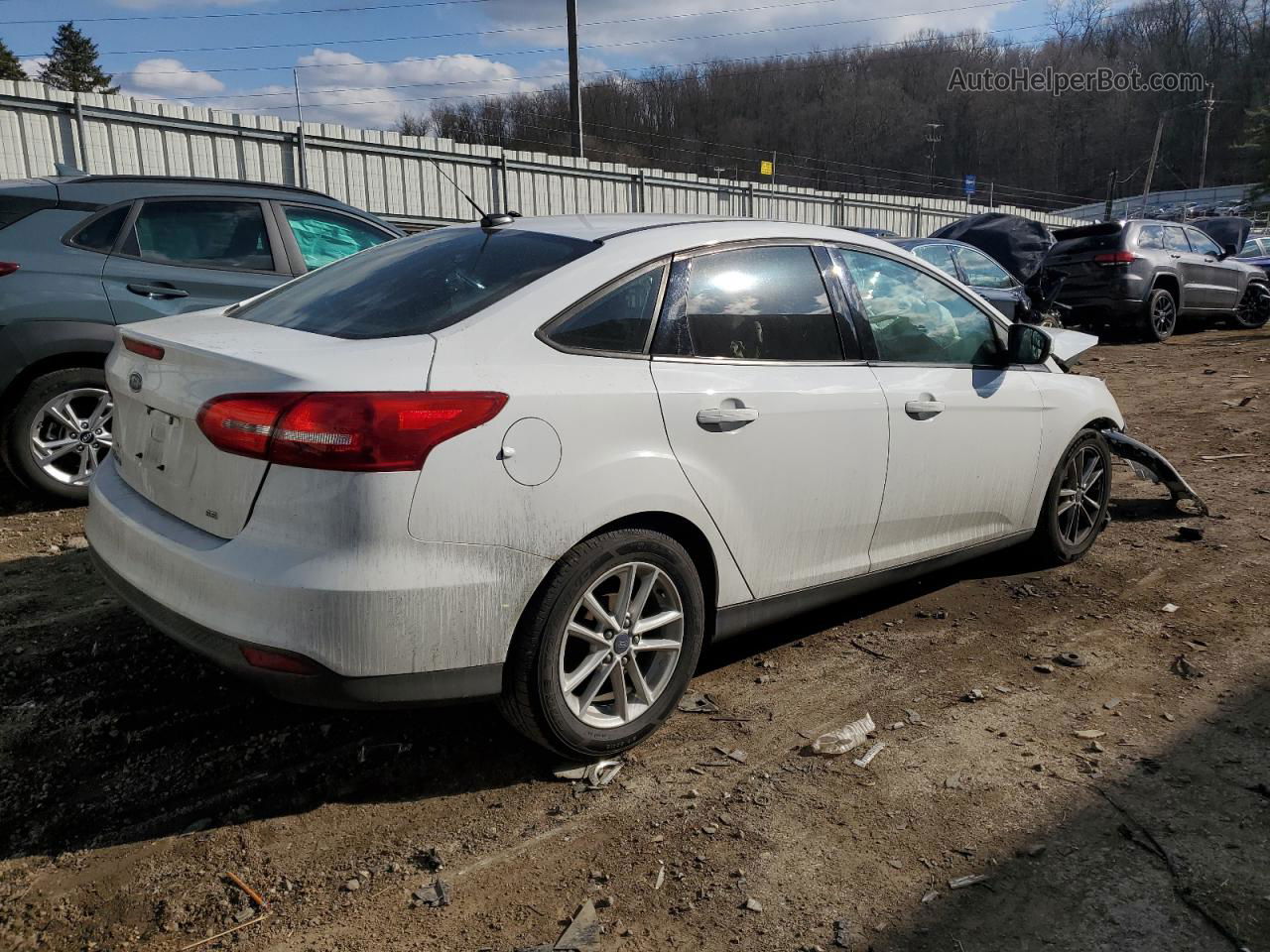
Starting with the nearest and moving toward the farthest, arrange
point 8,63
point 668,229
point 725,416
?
point 725,416
point 668,229
point 8,63

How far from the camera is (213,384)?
2566 mm

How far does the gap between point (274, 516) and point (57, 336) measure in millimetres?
3504

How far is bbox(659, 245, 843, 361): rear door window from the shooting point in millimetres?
3164

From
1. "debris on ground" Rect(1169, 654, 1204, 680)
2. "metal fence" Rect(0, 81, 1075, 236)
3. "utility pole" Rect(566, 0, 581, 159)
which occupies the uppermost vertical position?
"utility pole" Rect(566, 0, 581, 159)

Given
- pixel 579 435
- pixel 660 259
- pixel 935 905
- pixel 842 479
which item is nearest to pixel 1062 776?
pixel 935 905

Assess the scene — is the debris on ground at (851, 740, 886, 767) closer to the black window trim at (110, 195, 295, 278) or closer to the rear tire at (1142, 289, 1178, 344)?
the black window trim at (110, 195, 295, 278)

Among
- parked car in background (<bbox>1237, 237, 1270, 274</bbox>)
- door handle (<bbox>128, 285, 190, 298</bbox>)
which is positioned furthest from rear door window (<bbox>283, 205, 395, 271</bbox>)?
parked car in background (<bbox>1237, 237, 1270, 274</bbox>)

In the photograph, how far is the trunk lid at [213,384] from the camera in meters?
2.46

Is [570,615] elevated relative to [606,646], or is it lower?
elevated

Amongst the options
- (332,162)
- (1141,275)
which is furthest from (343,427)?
(332,162)

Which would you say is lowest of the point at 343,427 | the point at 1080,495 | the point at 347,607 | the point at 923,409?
the point at 1080,495

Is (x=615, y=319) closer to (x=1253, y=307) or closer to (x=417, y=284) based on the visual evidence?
(x=417, y=284)

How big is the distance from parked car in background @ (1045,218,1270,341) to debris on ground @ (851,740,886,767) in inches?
486

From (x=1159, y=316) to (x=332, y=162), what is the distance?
13.3 meters
